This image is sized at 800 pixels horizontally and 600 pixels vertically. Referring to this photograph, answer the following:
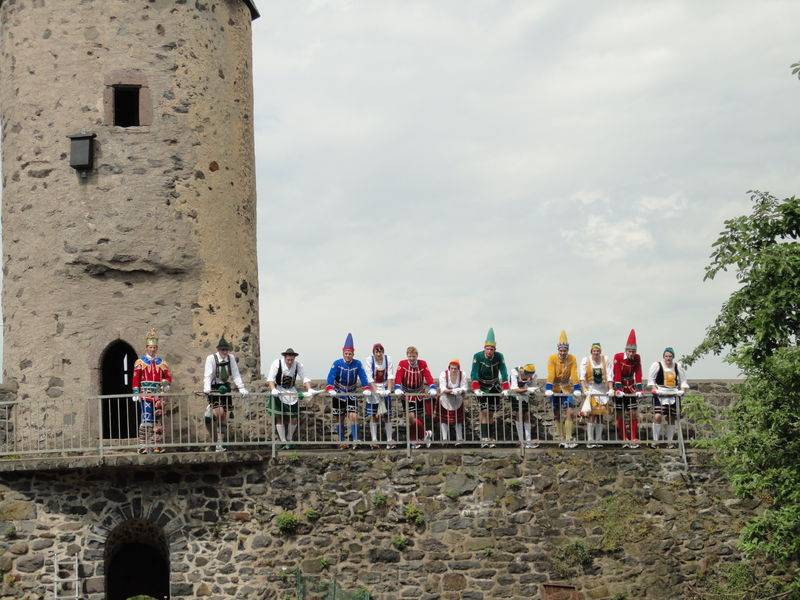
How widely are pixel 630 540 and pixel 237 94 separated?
29.8ft

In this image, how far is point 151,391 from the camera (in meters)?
22.9

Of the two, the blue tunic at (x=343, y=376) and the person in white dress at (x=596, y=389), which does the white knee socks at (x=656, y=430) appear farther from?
the blue tunic at (x=343, y=376)

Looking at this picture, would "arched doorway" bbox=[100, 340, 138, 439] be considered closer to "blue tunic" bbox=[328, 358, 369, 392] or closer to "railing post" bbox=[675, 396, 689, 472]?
"blue tunic" bbox=[328, 358, 369, 392]

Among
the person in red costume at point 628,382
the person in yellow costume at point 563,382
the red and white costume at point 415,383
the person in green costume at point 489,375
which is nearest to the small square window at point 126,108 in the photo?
the red and white costume at point 415,383

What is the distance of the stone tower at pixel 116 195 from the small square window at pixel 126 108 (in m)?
0.02

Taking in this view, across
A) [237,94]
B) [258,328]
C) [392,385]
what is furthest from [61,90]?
[392,385]

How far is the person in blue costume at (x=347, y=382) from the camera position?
23.0 m

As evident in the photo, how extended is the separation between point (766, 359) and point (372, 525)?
605cm

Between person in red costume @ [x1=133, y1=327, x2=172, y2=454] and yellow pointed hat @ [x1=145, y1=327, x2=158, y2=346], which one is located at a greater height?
yellow pointed hat @ [x1=145, y1=327, x2=158, y2=346]

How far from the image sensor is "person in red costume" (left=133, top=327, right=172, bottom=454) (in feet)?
74.6

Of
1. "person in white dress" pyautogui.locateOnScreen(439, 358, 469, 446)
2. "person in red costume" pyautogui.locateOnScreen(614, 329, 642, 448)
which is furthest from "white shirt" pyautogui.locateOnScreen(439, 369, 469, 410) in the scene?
"person in red costume" pyautogui.locateOnScreen(614, 329, 642, 448)

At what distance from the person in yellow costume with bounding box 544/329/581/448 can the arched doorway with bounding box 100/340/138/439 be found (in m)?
6.02

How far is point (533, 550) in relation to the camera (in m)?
22.3

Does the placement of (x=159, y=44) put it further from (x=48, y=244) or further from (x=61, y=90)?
(x=48, y=244)
